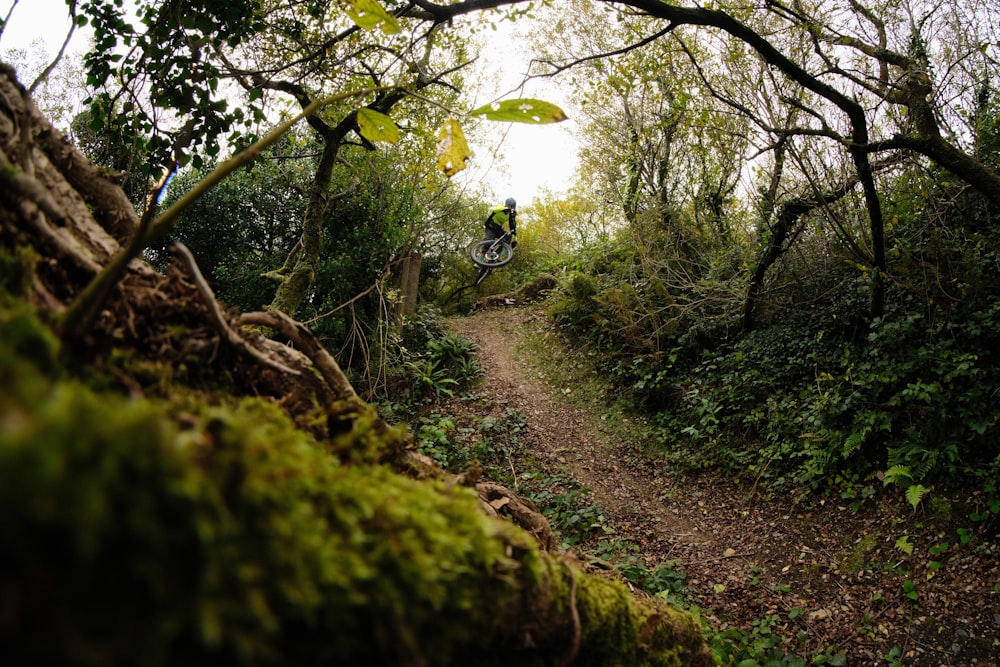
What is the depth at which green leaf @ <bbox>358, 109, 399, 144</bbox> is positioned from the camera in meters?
1.10

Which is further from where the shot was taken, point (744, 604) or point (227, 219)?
point (227, 219)

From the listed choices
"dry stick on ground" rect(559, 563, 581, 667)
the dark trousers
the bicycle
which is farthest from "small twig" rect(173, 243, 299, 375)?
the dark trousers

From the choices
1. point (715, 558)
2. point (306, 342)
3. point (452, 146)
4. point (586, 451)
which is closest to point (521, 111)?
point (452, 146)

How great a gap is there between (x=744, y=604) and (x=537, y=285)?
10.0 metres

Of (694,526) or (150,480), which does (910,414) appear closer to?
(694,526)

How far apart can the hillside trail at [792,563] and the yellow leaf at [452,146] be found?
4298 mm

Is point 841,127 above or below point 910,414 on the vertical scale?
above

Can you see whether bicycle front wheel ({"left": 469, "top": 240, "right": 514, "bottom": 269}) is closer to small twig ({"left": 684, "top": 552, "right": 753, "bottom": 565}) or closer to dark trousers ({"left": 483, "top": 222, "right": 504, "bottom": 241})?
dark trousers ({"left": 483, "top": 222, "right": 504, "bottom": 241})

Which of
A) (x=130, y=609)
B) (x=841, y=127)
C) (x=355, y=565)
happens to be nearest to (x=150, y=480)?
(x=130, y=609)

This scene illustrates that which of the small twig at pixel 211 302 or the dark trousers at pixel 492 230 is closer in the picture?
the small twig at pixel 211 302

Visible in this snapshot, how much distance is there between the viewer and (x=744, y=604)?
4.49 m

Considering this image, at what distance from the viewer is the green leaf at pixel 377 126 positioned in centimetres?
110

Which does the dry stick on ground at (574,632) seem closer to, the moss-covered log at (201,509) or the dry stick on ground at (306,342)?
the moss-covered log at (201,509)

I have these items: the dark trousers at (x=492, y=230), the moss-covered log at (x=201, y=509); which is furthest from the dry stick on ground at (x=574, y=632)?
the dark trousers at (x=492, y=230)
